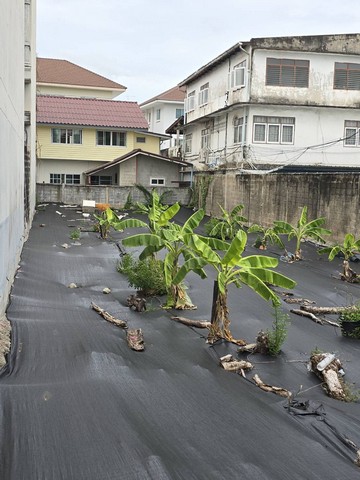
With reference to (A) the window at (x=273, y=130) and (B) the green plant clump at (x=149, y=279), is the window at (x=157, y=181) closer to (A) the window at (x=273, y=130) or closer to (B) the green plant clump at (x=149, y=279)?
(A) the window at (x=273, y=130)

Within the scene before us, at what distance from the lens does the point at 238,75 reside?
2772 cm

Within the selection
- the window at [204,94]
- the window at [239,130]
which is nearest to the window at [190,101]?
the window at [204,94]

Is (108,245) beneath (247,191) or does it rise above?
beneath

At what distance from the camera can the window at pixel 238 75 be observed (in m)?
27.4

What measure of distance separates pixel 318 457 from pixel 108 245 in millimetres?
12307

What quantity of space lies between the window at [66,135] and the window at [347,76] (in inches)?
692

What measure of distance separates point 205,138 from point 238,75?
7062mm

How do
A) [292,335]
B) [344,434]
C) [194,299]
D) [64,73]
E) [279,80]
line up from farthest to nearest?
[64,73], [279,80], [194,299], [292,335], [344,434]

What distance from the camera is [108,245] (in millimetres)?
15945

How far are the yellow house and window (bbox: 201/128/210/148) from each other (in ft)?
13.6

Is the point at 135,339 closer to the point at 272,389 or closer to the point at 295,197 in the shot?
the point at 272,389

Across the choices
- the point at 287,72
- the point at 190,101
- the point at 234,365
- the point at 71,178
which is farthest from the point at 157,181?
the point at 234,365

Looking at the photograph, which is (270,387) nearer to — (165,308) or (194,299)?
(165,308)

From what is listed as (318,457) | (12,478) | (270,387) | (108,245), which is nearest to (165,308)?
(270,387)
